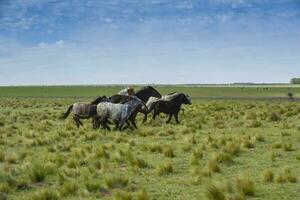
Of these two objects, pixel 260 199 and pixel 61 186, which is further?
pixel 61 186

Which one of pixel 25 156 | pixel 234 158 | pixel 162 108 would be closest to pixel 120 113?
pixel 162 108

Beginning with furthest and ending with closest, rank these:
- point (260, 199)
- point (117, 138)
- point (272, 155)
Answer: point (117, 138)
point (272, 155)
point (260, 199)

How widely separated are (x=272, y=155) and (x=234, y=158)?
43.7 inches

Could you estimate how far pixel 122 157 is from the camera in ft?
48.7

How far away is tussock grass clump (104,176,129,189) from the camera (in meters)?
11.0

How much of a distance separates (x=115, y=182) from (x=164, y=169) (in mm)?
1883

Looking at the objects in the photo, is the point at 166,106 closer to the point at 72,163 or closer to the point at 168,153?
the point at 168,153

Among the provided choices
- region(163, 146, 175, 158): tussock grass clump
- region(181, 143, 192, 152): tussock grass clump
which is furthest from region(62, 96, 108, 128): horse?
region(163, 146, 175, 158): tussock grass clump

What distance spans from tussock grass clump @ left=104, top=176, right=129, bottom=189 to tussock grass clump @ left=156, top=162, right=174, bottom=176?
4.57 feet

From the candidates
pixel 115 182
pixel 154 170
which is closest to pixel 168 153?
pixel 154 170

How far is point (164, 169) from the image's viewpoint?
496 inches

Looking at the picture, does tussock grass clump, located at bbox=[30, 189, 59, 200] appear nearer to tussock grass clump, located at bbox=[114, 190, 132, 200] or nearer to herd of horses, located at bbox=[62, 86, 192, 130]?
tussock grass clump, located at bbox=[114, 190, 132, 200]

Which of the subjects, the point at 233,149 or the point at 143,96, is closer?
the point at 233,149

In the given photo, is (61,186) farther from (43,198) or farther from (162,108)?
(162,108)
